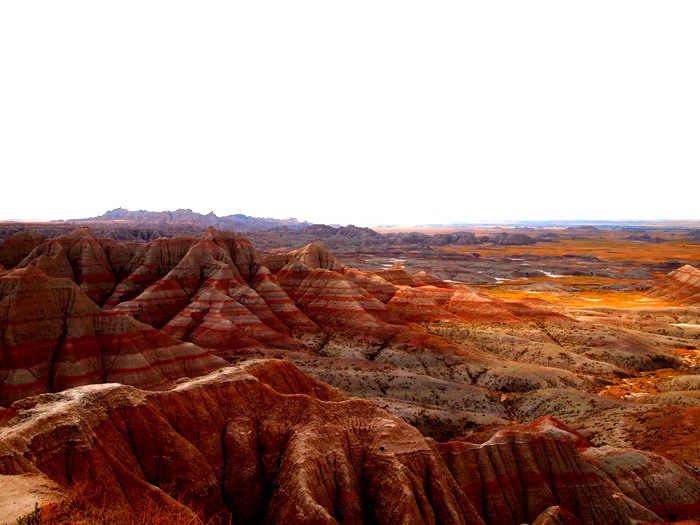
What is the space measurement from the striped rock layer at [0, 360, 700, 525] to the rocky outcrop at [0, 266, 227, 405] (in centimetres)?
1678

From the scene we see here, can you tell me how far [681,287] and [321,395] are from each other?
114 meters

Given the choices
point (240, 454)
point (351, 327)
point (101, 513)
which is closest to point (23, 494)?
point (101, 513)

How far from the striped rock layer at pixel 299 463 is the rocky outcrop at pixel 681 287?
9481cm

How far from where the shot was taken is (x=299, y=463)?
67.9 feet

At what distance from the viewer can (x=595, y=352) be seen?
63438 mm

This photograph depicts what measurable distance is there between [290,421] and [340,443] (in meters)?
3.25

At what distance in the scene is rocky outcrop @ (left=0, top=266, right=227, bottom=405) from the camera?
3581cm

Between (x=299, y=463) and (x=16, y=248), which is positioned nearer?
(x=299, y=463)

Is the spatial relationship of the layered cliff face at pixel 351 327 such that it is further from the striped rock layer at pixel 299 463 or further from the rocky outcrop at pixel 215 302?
the striped rock layer at pixel 299 463

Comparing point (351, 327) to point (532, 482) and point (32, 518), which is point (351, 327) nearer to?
point (532, 482)

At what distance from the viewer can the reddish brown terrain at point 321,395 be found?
2023 cm

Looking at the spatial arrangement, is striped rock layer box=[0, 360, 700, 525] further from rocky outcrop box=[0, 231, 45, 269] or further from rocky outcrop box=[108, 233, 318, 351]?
rocky outcrop box=[0, 231, 45, 269]

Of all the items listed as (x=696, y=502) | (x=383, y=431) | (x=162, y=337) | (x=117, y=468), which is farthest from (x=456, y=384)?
(x=117, y=468)

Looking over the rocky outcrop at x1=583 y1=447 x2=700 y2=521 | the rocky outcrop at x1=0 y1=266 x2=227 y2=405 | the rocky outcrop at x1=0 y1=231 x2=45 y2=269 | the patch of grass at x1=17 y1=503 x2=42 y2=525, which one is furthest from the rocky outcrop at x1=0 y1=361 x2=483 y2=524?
the rocky outcrop at x1=0 y1=231 x2=45 y2=269
